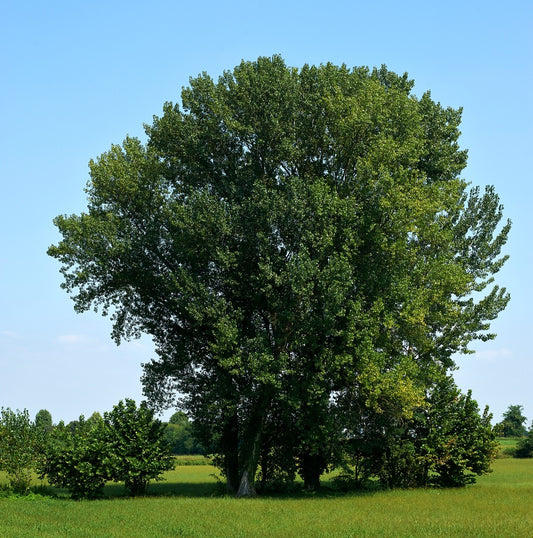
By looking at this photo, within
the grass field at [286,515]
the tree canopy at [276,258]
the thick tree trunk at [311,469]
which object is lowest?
the grass field at [286,515]

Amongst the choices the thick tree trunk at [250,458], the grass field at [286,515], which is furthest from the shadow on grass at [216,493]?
the thick tree trunk at [250,458]

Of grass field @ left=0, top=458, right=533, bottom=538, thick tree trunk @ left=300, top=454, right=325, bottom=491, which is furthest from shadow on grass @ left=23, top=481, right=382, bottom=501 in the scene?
thick tree trunk @ left=300, top=454, right=325, bottom=491

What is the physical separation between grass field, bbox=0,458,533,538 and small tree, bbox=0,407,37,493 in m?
1.84

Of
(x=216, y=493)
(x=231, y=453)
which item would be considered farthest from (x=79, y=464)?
(x=231, y=453)

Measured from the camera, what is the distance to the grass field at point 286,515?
77.0ft

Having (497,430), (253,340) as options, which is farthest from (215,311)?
(497,430)

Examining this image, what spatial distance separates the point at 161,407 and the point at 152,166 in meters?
16.5

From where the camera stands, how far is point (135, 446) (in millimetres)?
37938

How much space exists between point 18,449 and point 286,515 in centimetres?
1813

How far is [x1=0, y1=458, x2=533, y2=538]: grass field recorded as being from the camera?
23484 mm

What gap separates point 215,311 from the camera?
118ft

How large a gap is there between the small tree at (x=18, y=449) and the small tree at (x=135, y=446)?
4585 mm

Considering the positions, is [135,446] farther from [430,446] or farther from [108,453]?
[430,446]

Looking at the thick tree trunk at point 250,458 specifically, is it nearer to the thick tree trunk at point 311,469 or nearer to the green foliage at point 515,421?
the thick tree trunk at point 311,469
